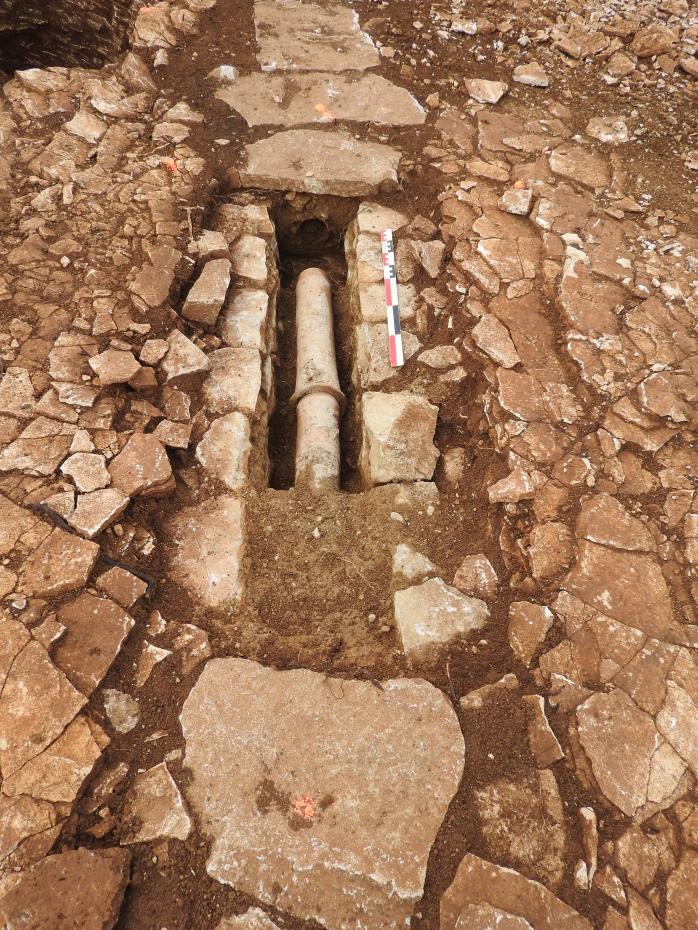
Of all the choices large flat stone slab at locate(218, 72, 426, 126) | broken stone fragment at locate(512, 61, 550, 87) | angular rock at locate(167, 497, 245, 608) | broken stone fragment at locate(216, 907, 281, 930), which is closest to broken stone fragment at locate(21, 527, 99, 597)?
angular rock at locate(167, 497, 245, 608)

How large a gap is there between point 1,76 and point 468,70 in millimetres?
3576

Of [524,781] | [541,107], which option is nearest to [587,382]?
[524,781]

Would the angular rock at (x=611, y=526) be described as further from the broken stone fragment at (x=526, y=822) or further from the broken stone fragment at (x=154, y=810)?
the broken stone fragment at (x=154, y=810)

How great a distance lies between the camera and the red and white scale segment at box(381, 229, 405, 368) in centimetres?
343

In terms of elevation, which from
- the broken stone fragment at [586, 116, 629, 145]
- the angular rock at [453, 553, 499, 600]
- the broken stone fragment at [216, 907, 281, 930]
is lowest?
the broken stone fragment at [216, 907, 281, 930]

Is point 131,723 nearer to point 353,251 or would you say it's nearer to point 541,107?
point 353,251

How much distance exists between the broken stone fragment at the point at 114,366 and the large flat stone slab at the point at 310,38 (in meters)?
3.24

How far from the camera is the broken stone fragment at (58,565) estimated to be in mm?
2156

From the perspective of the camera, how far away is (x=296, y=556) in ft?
8.86

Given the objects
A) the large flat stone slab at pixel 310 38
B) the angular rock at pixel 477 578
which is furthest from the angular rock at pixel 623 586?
the large flat stone slab at pixel 310 38

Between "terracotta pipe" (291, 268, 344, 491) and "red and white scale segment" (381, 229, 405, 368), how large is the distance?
1.31ft

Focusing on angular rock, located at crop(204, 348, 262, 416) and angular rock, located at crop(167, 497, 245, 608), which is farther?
angular rock, located at crop(204, 348, 262, 416)

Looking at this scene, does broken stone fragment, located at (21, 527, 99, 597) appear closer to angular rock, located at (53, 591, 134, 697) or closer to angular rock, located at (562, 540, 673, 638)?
angular rock, located at (53, 591, 134, 697)

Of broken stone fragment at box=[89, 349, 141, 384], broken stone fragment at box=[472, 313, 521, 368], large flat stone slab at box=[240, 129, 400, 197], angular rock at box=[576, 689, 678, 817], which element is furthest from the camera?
large flat stone slab at box=[240, 129, 400, 197]
